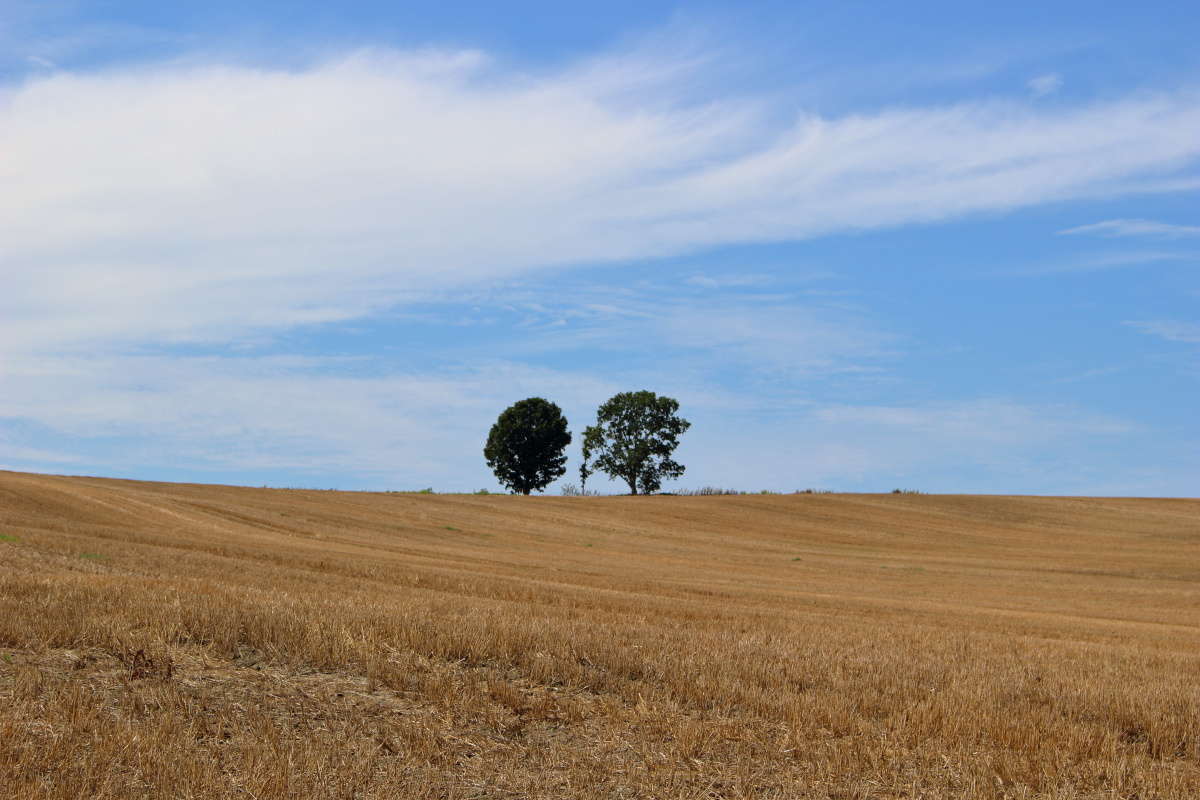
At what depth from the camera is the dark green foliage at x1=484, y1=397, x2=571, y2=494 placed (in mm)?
108438

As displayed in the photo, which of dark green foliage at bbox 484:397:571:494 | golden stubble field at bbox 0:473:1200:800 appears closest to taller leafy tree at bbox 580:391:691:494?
dark green foliage at bbox 484:397:571:494

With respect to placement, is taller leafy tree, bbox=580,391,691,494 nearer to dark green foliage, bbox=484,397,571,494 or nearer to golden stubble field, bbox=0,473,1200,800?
dark green foliage, bbox=484,397,571,494

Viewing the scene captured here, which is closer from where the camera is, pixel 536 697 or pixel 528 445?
pixel 536 697

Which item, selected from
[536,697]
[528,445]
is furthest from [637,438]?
[536,697]

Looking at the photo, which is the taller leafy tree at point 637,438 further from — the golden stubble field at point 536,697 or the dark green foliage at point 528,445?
the golden stubble field at point 536,697

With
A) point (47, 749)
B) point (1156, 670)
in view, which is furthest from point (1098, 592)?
point (47, 749)

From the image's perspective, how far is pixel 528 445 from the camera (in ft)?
357

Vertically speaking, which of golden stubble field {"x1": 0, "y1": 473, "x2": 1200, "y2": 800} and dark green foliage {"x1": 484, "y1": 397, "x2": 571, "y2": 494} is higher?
dark green foliage {"x1": 484, "y1": 397, "x2": 571, "y2": 494}

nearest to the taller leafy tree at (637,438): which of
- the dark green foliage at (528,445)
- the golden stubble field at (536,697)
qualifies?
the dark green foliage at (528,445)

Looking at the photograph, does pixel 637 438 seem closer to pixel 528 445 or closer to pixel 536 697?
pixel 528 445

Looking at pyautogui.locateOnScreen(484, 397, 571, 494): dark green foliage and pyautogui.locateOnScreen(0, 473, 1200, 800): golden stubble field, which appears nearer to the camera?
pyautogui.locateOnScreen(0, 473, 1200, 800): golden stubble field

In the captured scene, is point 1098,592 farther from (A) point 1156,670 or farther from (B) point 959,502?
(B) point 959,502

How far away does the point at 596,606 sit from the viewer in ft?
62.6

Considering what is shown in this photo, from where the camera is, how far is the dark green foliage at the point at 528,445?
108 m
